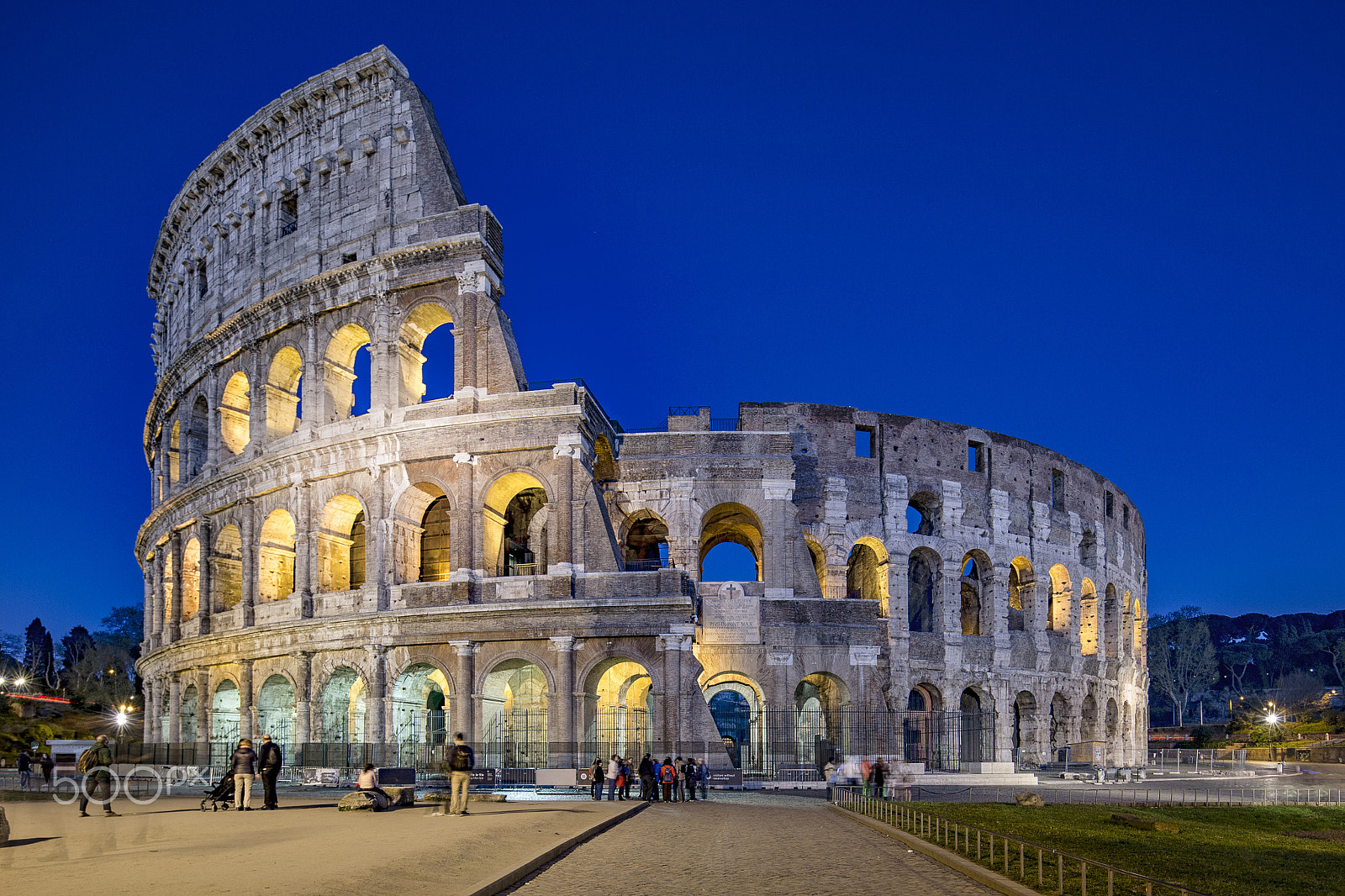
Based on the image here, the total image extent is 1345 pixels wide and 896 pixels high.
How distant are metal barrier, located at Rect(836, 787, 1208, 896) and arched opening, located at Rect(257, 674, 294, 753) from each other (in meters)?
17.1

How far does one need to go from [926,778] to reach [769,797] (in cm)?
887

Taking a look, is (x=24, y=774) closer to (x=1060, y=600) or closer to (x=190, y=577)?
(x=190, y=577)

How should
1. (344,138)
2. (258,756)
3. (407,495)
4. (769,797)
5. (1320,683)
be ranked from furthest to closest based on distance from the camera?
(1320,683), (344,138), (407,495), (769,797), (258,756)

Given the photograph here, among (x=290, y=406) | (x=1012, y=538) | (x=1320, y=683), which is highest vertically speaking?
(x=290, y=406)

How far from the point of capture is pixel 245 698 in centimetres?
3123

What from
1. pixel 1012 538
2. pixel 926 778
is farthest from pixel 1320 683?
pixel 926 778

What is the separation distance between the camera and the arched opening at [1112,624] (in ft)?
147

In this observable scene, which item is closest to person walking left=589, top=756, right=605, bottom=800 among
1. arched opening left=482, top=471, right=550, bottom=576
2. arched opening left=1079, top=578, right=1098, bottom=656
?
arched opening left=482, top=471, right=550, bottom=576

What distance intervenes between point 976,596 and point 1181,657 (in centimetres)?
4642

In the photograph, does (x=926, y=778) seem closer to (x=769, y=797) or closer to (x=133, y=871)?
(x=769, y=797)

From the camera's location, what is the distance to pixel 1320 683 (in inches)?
3767

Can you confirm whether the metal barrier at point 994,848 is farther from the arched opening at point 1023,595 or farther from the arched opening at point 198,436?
the arched opening at point 198,436

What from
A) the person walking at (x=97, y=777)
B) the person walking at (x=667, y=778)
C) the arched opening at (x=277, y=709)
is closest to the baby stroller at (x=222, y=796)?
the person walking at (x=97, y=777)

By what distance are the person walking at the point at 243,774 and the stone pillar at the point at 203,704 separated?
1731 centimetres
